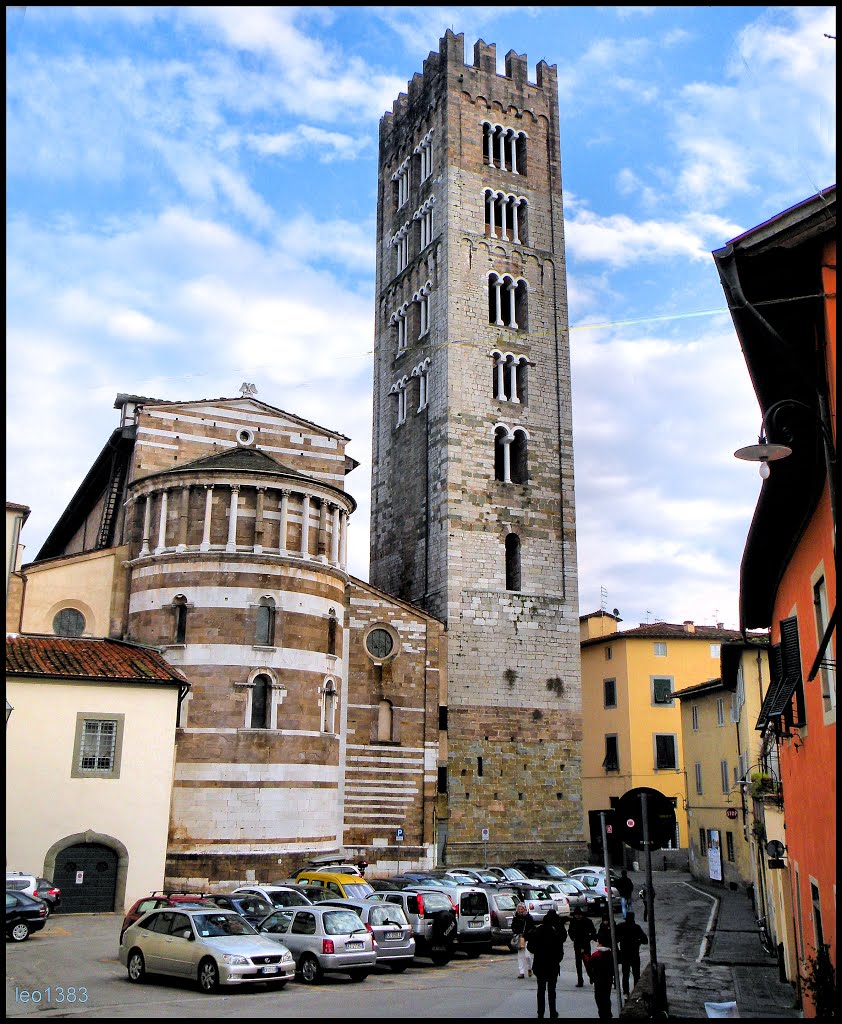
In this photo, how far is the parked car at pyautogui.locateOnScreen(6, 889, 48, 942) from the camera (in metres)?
22.0

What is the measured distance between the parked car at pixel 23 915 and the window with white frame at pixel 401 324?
3491 centimetres

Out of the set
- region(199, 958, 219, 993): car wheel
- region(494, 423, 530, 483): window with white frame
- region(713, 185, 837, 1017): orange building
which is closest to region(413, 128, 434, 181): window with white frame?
region(494, 423, 530, 483): window with white frame

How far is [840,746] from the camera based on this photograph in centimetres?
692

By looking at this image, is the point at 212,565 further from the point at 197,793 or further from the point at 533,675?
the point at 533,675

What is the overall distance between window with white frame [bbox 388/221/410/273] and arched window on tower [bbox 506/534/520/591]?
1678 cm

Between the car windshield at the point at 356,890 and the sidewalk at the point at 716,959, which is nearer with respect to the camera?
the sidewalk at the point at 716,959

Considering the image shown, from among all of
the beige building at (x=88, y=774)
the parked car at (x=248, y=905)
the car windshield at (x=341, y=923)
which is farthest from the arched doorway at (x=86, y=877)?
the car windshield at (x=341, y=923)

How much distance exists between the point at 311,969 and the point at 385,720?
22.1 meters

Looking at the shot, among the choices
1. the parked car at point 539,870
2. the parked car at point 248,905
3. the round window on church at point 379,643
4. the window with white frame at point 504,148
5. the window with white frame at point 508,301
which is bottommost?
the parked car at point 539,870

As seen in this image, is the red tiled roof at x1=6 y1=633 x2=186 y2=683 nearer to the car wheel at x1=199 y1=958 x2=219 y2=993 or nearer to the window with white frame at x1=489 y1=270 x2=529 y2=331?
the car wheel at x1=199 y1=958 x2=219 y2=993

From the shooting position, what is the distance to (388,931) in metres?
20.2

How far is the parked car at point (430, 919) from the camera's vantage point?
2202cm

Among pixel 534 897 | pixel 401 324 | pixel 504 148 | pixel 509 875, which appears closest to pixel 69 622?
pixel 509 875

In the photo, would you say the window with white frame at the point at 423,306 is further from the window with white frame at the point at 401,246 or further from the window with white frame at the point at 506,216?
the window with white frame at the point at 506,216
